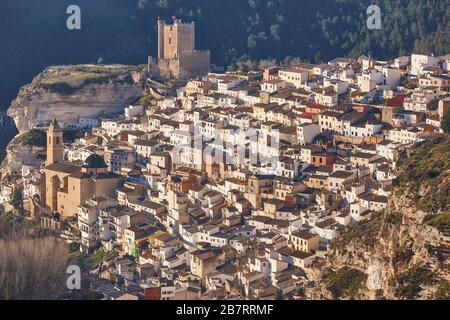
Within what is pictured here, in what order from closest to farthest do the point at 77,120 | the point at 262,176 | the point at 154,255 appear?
the point at 154,255
the point at 262,176
the point at 77,120

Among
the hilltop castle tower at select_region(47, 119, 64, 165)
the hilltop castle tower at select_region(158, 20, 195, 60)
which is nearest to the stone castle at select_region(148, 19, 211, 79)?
the hilltop castle tower at select_region(158, 20, 195, 60)

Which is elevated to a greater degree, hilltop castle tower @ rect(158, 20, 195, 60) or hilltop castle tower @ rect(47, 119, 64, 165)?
hilltop castle tower @ rect(158, 20, 195, 60)

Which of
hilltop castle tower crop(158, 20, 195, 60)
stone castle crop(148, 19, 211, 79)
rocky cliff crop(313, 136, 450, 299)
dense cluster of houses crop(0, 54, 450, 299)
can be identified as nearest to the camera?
rocky cliff crop(313, 136, 450, 299)

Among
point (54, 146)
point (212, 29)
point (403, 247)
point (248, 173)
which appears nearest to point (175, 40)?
point (54, 146)

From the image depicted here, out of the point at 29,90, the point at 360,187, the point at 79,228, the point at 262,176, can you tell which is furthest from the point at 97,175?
the point at 29,90

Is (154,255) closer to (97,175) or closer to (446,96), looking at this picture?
(97,175)

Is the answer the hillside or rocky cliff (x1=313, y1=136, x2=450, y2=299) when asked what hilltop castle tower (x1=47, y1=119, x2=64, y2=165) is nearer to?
rocky cliff (x1=313, y1=136, x2=450, y2=299)

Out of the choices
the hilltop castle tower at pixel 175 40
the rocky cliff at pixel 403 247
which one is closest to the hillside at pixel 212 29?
the hilltop castle tower at pixel 175 40
